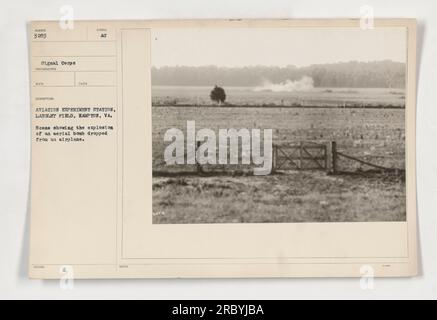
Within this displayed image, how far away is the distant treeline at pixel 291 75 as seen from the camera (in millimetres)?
840

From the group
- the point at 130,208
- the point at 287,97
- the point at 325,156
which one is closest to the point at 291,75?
the point at 287,97

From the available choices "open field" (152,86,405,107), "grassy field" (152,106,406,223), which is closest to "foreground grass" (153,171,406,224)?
"grassy field" (152,106,406,223)

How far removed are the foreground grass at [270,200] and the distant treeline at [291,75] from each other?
0.15 metres

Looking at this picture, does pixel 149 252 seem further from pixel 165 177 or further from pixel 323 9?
pixel 323 9

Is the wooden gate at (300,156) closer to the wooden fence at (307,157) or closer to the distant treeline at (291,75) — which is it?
the wooden fence at (307,157)

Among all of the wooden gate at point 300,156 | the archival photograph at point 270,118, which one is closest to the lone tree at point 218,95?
the archival photograph at point 270,118

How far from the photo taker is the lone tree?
838mm

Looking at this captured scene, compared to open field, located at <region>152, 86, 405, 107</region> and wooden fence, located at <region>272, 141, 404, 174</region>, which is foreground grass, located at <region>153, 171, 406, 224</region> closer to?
wooden fence, located at <region>272, 141, 404, 174</region>

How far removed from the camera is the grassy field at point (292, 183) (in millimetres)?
844

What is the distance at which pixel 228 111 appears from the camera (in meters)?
0.84

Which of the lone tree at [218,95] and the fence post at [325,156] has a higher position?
the lone tree at [218,95]

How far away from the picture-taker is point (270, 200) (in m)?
0.85

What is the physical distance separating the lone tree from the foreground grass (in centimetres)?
13
